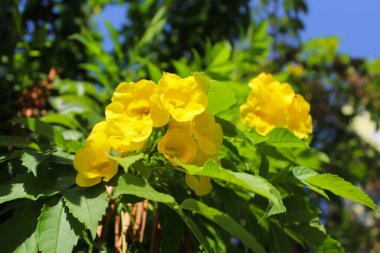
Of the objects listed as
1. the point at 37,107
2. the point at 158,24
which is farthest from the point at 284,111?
the point at 158,24

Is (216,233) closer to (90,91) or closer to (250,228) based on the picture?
(250,228)

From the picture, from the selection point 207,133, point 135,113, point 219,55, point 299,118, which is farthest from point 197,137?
point 219,55

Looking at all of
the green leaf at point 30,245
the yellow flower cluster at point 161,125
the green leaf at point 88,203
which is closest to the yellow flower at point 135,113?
the yellow flower cluster at point 161,125

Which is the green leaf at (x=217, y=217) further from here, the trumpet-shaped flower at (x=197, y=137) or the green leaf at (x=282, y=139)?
the green leaf at (x=282, y=139)

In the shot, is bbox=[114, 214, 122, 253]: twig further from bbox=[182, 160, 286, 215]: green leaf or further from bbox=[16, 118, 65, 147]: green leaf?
bbox=[182, 160, 286, 215]: green leaf

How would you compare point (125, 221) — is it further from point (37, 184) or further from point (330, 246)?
point (330, 246)

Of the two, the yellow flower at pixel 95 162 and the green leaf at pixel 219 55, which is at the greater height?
the green leaf at pixel 219 55
